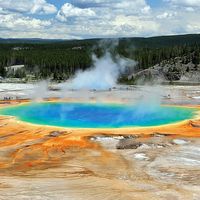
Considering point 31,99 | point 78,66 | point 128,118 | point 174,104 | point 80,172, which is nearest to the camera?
point 80,172

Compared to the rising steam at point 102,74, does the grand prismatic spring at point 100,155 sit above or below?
below

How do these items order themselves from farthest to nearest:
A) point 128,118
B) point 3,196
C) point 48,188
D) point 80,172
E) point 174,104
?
point 174,104
point 128,118
point 80,172
point 48,188
point 3,196

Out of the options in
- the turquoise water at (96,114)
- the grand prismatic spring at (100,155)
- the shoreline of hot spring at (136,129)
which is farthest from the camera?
the turquoise water at (96,114)

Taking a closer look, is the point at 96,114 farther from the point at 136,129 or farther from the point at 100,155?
the point at 100,155

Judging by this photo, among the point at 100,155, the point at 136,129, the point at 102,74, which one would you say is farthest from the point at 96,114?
the point at 102,74

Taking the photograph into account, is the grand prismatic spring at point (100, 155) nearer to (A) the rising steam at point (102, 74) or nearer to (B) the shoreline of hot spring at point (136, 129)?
(B) the shoreline of hot spring at point (136, 129)

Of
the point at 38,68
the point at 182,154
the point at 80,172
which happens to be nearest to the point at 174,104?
the point at 182,154

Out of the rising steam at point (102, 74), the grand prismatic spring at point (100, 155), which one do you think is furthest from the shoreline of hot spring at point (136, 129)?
the rising steam at point (102, 74)

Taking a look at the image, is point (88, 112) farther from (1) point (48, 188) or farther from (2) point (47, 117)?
(1) point (48, 188)

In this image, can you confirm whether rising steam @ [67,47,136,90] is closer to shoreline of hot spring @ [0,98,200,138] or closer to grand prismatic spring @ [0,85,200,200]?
grand prismatic spring @ [0,85,200,200]
